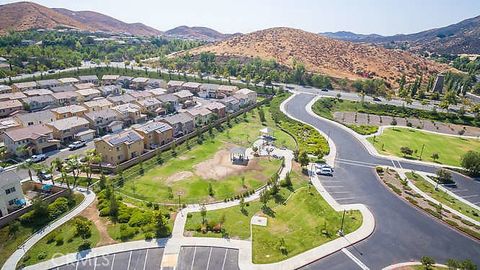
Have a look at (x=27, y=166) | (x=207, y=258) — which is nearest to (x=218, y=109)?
(x=27, y=166)

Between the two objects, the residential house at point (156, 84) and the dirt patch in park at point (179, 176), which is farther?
the residential house at point (156, 84)

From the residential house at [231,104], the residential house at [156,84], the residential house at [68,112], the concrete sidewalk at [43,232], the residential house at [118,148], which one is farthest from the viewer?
the residential house at [156,84]

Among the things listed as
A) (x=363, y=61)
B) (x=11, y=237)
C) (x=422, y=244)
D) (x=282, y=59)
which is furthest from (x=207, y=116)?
(x=363, y=61)

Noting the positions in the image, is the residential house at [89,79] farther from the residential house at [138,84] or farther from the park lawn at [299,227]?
the park lawn at [299,227]

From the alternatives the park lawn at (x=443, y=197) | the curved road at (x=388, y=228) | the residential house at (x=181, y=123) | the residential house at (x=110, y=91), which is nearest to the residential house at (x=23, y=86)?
the residential house at (x=110, y=91)

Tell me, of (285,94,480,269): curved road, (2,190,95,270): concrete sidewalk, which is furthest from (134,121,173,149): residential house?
(285,94,480,269): curved road

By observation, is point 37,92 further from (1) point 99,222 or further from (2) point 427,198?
(2) point 427,198

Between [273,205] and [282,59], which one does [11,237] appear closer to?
[273,205]

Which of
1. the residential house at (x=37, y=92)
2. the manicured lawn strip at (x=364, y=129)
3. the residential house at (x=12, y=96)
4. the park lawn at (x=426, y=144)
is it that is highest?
the residential house at (x=37, y=92)

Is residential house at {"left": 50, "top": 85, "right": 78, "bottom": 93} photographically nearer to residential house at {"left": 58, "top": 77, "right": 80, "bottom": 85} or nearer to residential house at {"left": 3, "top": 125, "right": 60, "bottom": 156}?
residential house at {"left": 58, "top": 77, "right": 80, "bottom": 85}
